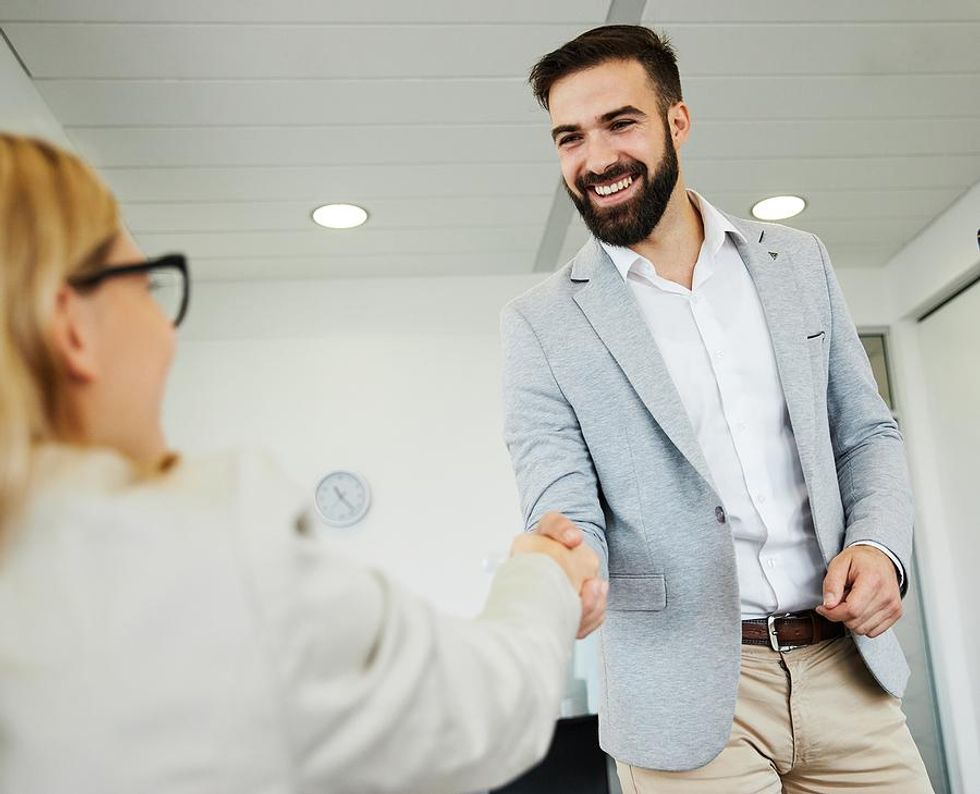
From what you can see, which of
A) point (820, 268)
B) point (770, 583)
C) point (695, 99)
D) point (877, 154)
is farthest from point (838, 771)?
point (877, 154)

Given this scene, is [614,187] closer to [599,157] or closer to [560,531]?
[599,157]

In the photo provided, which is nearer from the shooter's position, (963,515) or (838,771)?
(838,771)

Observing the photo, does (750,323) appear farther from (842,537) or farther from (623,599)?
(623,599)

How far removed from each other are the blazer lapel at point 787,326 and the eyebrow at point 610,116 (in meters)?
0.32

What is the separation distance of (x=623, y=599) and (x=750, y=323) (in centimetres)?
53

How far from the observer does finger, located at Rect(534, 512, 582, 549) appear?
117 cm

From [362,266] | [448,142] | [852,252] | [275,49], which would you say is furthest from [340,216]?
[852,252]

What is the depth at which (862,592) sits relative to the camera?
4.48 ft

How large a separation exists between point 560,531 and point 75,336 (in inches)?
26.0

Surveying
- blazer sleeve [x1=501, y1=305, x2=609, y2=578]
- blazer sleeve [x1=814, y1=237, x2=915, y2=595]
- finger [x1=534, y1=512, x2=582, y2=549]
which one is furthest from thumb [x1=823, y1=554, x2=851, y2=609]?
finger [x1=534, y1=512, x2=582, y2=549]

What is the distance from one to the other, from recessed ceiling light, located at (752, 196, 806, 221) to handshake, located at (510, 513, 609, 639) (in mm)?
3045

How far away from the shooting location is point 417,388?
4492mm

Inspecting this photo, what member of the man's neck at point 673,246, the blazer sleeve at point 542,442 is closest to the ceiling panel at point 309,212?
the man's neck at point 673,246

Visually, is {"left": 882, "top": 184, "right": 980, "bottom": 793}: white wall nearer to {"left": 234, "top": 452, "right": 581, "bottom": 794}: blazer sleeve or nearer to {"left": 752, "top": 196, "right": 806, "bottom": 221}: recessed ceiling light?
{"left": 752, "top": 196, "right": 806, "bottom": 221}: recessed ceiling light
